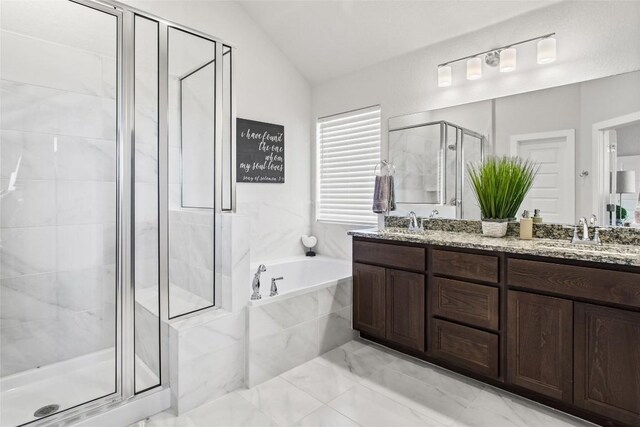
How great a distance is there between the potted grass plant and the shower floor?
230 cm

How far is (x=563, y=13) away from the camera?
86.4 inches

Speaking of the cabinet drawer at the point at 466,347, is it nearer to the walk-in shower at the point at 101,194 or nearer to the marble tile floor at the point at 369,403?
the marble tile floor at the point at 369,403

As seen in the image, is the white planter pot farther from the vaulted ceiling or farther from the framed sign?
the framed sign

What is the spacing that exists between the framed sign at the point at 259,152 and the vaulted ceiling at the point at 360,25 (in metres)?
0.79

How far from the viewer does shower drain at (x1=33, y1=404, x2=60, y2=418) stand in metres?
1.70

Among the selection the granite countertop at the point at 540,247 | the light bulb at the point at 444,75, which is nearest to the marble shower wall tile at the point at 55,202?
the granite countertop at the point at 540,247

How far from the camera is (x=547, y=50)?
7.22 feet

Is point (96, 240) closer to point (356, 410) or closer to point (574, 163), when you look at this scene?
point (356, 410)

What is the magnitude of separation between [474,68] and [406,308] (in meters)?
1.79

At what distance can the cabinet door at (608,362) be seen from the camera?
1.56m

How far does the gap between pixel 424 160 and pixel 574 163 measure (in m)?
1.02

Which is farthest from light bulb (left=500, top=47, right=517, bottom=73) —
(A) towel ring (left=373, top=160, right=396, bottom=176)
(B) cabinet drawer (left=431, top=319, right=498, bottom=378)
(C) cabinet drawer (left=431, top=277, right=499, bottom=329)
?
(B) cabinet drawer (left=431, top=319, right=498, bottom=378)

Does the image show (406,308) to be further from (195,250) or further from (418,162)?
(195,250)

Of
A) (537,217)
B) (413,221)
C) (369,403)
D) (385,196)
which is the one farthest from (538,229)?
(369,403)
